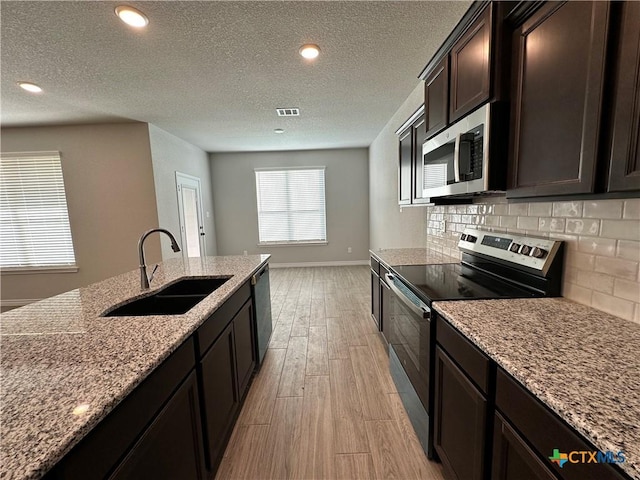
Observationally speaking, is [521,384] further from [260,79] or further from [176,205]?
[176,205]

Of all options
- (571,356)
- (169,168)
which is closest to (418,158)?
(571,356)

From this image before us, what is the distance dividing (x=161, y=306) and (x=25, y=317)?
63 cm

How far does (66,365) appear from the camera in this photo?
2.72 feet

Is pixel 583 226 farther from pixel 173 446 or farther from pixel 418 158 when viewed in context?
pixel 173 446

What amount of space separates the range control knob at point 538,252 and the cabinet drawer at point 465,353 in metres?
0.58

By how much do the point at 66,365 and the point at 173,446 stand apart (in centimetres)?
47

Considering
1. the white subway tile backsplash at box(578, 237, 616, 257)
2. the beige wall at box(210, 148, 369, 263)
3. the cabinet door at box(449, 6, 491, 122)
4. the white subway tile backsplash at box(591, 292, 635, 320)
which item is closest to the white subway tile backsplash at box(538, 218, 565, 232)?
the white subway tile backsplash at box(578, 237, 616, 257)

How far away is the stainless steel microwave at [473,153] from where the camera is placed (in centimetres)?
129

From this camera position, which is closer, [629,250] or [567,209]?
[629,250]

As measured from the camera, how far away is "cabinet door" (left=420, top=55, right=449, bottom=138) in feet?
5.53

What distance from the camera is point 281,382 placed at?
2201 mm

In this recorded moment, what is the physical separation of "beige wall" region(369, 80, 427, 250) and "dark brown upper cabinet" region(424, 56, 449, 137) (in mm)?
1045

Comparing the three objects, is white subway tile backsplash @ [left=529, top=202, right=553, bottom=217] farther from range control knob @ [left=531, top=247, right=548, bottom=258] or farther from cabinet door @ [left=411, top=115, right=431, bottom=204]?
cabinet door @ [left=411, top=115, right=431, bottom=204]

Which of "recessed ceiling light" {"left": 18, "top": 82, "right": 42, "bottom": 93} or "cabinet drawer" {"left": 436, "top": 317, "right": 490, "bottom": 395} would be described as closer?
"cabinet drawer" {"left": 436, "top": 317, "right": 490, "bottom": 395}
